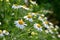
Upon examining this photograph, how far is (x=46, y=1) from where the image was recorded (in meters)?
5.34

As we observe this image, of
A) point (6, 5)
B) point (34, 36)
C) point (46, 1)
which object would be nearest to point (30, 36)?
point (34, 36)

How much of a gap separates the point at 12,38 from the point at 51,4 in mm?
2971

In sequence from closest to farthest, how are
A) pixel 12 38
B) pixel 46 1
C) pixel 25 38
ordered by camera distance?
1. pixel 12 38
2. pixel 25 38
3. pixel 46 1

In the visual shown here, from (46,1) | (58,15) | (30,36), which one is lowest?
(58,15)

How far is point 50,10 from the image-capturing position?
18.4ft

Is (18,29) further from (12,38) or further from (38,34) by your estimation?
(38,34)

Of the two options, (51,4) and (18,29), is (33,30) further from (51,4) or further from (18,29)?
(51,4)

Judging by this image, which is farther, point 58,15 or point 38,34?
point 58,15

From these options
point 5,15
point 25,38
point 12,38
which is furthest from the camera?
point 5,15

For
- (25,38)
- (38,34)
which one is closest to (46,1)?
(38,34)

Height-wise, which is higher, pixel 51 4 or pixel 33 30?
pixel 33 30

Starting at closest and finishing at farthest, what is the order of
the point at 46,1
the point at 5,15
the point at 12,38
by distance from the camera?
the point at 12,38 → the point at 5,15 → the point at 46,1

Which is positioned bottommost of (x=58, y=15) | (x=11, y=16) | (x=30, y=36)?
(x=58, y=15)

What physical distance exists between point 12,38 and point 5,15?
0.47 metres
